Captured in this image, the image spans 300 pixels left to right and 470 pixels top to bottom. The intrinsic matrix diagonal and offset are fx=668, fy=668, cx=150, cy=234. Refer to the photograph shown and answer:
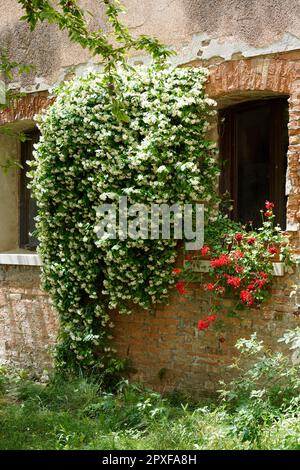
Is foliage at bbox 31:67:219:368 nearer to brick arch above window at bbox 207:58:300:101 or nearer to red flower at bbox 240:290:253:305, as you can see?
brick arch above window at bbox 207:58:300:101

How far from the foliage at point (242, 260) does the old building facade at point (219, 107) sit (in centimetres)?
13

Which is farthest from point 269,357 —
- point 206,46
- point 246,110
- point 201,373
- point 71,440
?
point 206,46

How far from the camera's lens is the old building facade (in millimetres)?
5637

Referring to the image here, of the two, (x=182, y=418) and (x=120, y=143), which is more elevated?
(x=120, y=143)

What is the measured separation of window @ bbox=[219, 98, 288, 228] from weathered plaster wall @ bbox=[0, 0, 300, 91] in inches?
23.2

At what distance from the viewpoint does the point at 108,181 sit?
6.34 m

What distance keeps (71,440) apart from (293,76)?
3413mm

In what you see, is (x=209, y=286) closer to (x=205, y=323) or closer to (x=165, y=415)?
(x=205, y=323)

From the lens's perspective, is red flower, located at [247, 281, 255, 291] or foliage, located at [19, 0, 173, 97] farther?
red flower, located at [247, 281, 255, 291]

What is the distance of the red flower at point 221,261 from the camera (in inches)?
225

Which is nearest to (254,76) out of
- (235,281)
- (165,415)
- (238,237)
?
(238,237)

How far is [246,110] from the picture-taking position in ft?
20.8

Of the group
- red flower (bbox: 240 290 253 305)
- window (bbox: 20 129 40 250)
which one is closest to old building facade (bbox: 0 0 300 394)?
red flower (bbox: 240 290 253 305)

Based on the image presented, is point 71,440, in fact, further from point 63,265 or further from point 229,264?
point 63,265
